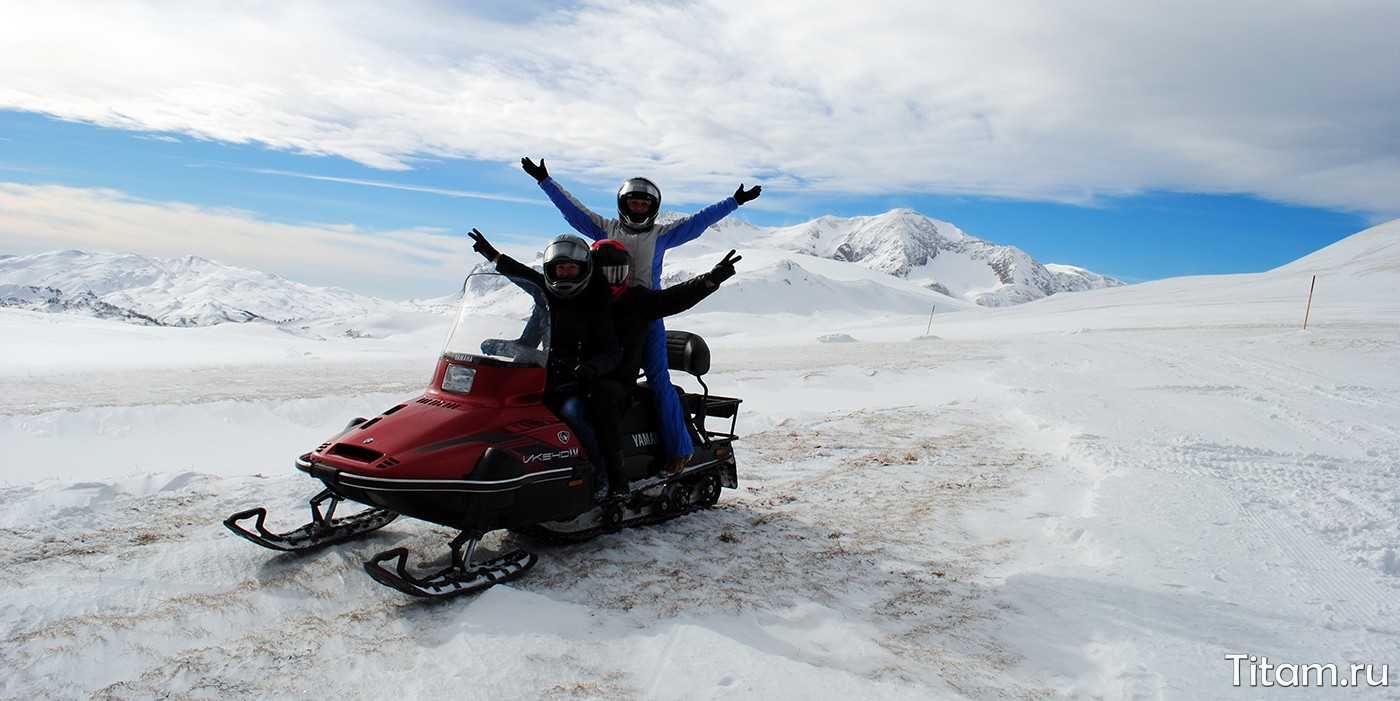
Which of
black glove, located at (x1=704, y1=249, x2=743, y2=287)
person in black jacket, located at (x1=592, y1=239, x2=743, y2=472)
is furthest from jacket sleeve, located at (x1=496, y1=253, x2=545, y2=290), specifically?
black glove, located at (x1=704, y1=249, x2=743, y2=287)

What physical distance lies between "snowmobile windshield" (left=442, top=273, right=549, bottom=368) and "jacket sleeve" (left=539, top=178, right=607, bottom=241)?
117 centimetres

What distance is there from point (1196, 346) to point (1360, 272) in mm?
44176

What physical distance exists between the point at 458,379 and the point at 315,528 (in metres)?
1.36

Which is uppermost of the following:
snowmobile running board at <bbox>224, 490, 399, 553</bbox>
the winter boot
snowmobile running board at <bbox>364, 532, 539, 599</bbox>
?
the winter boot

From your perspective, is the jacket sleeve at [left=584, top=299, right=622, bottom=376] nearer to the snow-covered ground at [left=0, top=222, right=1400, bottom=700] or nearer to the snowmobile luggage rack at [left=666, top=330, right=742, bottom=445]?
the snowmobile luggage rack at [left=666, top=330, right=742, bottom=445]

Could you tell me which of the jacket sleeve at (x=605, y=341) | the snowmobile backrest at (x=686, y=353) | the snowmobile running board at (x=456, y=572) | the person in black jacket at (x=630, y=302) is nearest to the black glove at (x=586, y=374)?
the jacket sleeve at (x=605, y=341)

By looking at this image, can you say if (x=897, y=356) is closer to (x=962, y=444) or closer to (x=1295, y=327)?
(x=962, y=444)

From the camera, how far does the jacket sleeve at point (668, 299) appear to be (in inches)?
A: 223

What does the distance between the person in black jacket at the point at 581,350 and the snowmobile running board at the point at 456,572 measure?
758mm

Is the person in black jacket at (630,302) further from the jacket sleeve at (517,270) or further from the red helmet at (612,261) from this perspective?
the jacket sleeve at (517,270)

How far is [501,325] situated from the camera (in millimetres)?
5383

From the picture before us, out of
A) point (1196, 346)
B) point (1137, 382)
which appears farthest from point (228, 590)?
point (1196, 346)

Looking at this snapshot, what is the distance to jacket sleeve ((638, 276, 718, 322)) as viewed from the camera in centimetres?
566

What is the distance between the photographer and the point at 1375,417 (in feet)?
36.7
